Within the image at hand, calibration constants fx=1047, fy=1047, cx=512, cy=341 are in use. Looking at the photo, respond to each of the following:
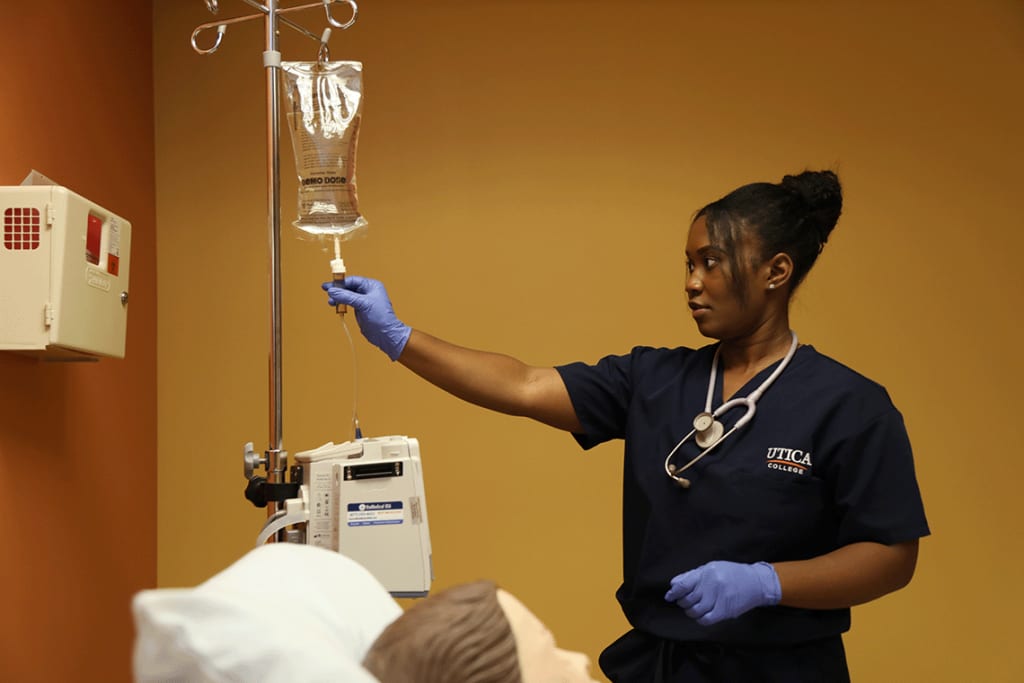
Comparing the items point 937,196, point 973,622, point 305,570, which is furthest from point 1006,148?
point 305,570

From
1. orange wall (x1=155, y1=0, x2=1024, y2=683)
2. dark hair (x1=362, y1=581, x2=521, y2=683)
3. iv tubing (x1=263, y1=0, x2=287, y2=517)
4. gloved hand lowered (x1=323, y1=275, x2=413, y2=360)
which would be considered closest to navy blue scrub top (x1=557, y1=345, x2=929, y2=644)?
gloved hand lowered (x1=323, y1=275, x2=413, y2=360)

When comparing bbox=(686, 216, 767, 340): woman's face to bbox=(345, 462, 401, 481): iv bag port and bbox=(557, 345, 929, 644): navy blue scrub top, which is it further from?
bbox=(345, 462, 401, 481): iv bag port

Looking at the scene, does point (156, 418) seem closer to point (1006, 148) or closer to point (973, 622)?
point (973, 622)

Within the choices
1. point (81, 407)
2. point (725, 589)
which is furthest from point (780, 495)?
point (81, 407)

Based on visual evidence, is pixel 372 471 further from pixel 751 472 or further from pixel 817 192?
pixel 817 192

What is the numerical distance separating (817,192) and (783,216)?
0.08m

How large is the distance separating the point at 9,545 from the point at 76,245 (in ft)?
1.98

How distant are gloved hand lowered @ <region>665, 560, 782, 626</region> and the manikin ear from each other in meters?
0.48

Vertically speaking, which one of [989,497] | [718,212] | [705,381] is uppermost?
[718,212]

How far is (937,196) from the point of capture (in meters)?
2.91

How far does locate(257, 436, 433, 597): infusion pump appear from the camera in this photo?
1.75 m

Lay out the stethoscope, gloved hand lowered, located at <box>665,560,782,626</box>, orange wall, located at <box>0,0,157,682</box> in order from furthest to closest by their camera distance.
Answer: orange wall, located at <box>0,0,157,682</box> → the stethoscope → gloved hand lowered, located at <box>665,560,782,626</box>

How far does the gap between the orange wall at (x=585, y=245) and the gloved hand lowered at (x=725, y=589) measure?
1.26 meters

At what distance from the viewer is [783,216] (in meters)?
1.79
